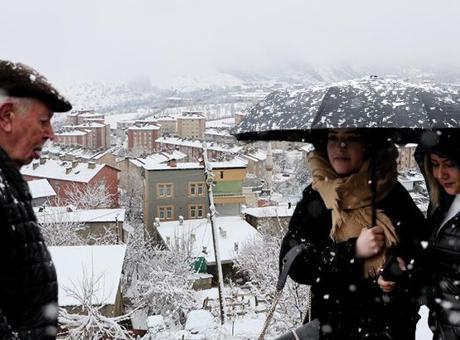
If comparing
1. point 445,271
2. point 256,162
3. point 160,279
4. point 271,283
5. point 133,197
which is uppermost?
point 445,271

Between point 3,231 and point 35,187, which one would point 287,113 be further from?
point 35,187

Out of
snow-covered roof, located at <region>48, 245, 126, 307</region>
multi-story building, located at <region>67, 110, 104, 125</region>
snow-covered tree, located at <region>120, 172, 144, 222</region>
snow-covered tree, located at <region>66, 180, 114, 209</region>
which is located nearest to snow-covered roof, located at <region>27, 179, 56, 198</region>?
snow-covered tree, located at <region>66, 180, 114, 209</region>

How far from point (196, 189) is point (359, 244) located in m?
37.6

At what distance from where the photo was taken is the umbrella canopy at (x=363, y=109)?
2307 mm

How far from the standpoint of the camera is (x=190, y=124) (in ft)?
397

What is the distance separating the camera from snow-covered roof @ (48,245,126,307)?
45.9 ft

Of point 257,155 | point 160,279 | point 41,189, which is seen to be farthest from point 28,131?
point 257,155

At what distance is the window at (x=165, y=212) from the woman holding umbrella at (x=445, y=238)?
37.3m

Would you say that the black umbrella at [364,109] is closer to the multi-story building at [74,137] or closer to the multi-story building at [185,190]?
the multi-story building at [185,190]

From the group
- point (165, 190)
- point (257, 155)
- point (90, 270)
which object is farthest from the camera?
point (257, 155)

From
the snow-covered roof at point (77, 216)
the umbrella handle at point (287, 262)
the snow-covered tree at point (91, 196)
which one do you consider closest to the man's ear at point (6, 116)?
the umbrella handle at point (287, 262)

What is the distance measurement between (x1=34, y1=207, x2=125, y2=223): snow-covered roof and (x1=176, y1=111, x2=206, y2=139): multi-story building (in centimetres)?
8849

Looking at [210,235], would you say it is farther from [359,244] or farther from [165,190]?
[359,244]

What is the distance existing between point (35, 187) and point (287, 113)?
41361 mm
